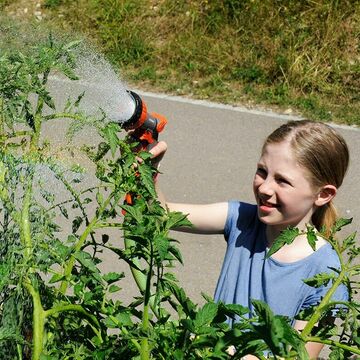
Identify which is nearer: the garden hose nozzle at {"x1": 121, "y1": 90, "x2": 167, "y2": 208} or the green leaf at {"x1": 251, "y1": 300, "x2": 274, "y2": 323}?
the green leaf at {"x1": 251, "y1": 300, "x2": 274, "y2": 323}

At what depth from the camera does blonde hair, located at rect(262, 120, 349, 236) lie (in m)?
2.22

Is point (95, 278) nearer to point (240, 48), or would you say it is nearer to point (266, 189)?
point (266, 189)

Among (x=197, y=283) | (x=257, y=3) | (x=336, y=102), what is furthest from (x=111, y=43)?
(x=197, y=283)

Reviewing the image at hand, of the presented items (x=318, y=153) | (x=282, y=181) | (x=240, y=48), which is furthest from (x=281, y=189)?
(x=240, y=48)

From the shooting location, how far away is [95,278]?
1.43m

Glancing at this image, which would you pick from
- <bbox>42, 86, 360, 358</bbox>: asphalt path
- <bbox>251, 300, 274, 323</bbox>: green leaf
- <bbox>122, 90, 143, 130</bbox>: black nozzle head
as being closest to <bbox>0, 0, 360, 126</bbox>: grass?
<bbox>42, 86, 360, 358</bbox>: asphalt path

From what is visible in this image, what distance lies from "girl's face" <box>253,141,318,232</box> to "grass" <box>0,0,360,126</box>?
3.76 metres

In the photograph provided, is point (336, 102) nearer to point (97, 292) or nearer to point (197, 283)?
point (197, 283)

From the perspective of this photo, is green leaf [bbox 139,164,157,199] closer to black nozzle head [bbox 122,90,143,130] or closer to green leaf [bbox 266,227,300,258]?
green leaf [bbox 266,227,300,258]

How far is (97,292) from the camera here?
1417mm

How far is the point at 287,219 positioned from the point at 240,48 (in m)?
4.56

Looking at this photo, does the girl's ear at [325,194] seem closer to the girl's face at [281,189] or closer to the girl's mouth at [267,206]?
the girl's face at [281,189]

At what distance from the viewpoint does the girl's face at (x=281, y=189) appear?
7.09 ft

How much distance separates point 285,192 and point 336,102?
161 inches
